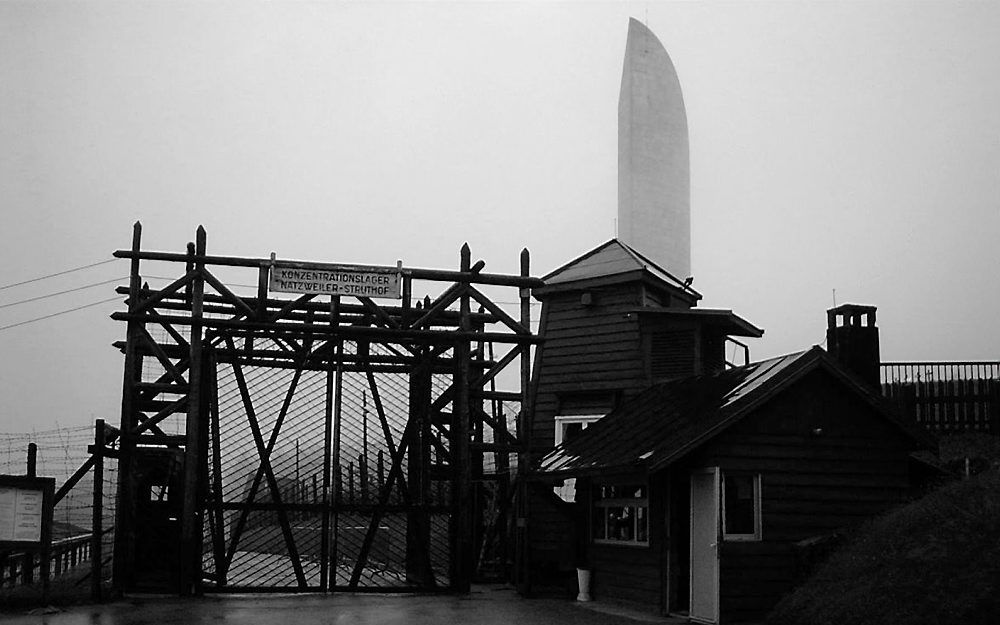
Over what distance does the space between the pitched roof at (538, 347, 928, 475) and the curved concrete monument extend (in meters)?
52.5

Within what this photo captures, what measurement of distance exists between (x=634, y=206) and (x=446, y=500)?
167ft

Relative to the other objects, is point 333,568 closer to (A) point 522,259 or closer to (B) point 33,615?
(B) point 33,615

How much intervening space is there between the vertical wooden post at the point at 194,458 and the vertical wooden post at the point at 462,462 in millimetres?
4782

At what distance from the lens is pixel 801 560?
17.0 metres

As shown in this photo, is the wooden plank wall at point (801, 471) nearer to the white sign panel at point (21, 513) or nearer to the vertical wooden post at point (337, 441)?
the vertical wooden post at point (337, 441)

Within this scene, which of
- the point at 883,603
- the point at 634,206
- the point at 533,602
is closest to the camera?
Answer: the point at 883,603

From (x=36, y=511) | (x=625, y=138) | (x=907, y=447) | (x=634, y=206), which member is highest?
(x=625, y=138)

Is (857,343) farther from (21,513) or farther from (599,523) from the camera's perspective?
(21,513)

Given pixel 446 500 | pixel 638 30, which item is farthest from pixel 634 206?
pixel 446 500

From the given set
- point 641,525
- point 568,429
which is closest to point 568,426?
point 568,429

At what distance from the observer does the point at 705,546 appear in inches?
678

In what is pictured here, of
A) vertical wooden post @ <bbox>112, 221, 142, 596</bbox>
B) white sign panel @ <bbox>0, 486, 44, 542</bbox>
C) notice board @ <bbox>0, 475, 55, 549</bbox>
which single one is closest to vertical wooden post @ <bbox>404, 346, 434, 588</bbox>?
vertical wooden post @ <bbox>112, 221, 142, 596</bbox>

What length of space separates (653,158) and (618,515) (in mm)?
60591

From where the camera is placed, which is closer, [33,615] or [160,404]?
[33,615]
